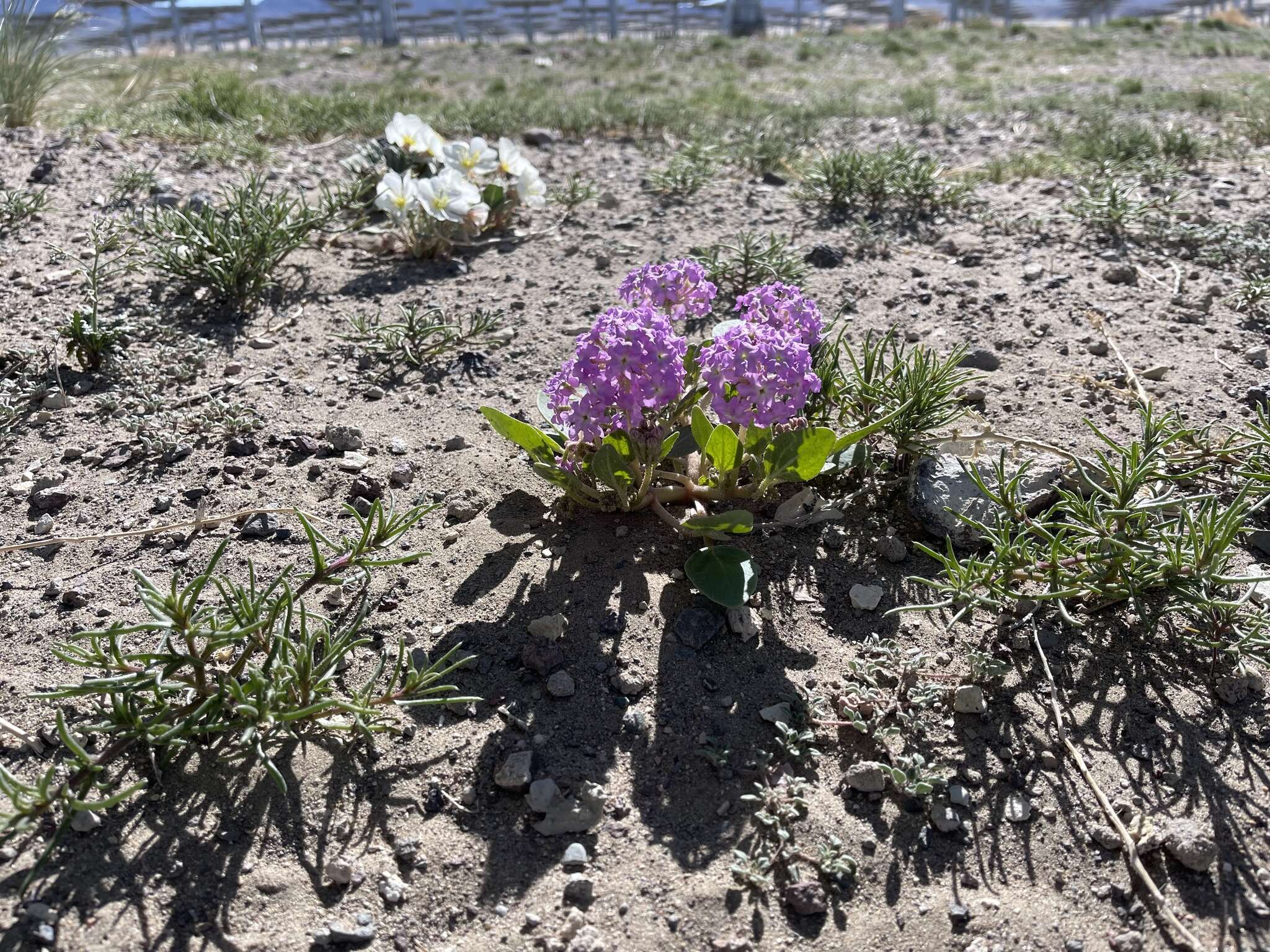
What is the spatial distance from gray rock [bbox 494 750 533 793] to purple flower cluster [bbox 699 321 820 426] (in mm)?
901

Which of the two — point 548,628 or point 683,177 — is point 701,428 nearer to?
point 548,628

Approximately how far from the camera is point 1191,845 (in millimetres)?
1854

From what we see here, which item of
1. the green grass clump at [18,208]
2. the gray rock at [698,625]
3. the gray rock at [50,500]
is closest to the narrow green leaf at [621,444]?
the gray rock at [698,625]

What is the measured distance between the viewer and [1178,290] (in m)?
3.88

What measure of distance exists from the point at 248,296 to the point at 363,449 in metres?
1.29

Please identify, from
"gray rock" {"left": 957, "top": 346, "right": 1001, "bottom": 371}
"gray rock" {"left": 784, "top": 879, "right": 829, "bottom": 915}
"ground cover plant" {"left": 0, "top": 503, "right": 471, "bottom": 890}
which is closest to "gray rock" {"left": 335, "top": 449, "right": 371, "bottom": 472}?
"ground cover plant" {"left": 0, "top": 503, "right": 471, "bottom": 890}

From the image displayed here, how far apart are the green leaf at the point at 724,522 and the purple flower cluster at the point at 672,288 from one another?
0.53 m

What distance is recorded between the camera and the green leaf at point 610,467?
7.91ft

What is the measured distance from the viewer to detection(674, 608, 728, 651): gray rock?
2338 millimetres

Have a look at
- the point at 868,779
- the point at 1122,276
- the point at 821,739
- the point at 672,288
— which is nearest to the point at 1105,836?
the point at 868,779

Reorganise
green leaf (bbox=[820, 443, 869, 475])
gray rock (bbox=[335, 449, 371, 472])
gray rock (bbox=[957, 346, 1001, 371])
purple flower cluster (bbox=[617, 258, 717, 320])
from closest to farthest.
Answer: purple flower cluster (bbox=[617, 258, 717, 320]) < green leaf (bbox=[820, 443, 869, 475]) < gray rock (bbox=[335, 449, 371, 472]) < gray rock (bbox=[957, 346, 1001, 371])

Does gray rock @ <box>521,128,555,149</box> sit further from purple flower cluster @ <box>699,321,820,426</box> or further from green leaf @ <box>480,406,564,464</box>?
purple flower cluster @ <box>699,321,820,426</box>

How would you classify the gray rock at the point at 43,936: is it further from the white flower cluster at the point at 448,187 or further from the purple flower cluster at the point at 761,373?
the white flower cluster at the point at 448,187

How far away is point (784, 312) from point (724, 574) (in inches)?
26.2
